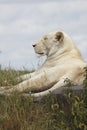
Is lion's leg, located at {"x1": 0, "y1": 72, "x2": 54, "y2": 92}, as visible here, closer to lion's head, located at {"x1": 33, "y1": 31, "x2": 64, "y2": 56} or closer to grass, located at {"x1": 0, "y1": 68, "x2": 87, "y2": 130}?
grass, located at {"x1": 0, "y1": 68, "x2": 87, "y2": 130}

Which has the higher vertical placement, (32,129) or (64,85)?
(64,85)

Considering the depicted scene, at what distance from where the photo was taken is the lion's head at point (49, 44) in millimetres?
9516

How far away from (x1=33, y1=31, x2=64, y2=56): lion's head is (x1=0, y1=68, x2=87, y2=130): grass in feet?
6.16

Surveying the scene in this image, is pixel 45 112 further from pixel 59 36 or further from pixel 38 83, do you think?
pixel 59 36

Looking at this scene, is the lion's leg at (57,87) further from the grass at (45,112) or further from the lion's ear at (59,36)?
the lion's ear at (59,36)

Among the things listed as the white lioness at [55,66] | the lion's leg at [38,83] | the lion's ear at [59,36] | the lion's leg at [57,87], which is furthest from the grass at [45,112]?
the lion's ear at [59,36]

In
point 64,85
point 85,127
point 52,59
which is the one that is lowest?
point 85,127

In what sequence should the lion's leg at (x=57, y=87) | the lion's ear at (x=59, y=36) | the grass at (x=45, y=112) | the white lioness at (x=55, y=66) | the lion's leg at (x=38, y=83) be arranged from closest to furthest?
the grass at (x=45, y=112), the lion's leg at (x=57, y=87), the white lioness at (x=55, y=66), the lion's leg at (x=38, y=83), the lion's ear at (x=59, y=36)

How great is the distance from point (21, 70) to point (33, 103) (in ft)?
12.8

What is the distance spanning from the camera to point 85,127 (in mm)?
6953

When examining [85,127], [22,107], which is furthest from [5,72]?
[85,127]

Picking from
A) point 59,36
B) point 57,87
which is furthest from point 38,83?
point 59,36

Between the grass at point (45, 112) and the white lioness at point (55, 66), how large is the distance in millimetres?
459

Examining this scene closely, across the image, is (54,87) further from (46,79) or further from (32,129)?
(32,129)
